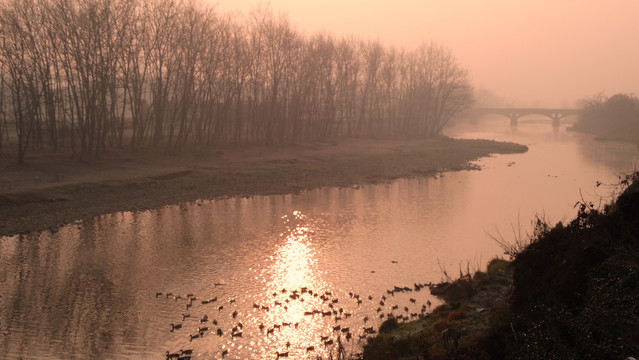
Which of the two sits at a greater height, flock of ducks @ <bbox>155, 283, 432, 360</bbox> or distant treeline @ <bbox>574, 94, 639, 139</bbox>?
distant treeline @ <bbox>574, 94, 639, 139</bbox>

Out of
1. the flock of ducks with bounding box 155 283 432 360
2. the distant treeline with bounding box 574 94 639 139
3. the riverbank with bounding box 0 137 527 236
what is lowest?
the flock of ducks with bounding box 155 283 432 360

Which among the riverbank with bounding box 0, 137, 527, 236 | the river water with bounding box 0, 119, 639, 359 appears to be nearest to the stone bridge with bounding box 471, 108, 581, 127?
the riverbank with bounding box 0, 137, 527, 236

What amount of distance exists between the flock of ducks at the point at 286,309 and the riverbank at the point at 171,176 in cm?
1236

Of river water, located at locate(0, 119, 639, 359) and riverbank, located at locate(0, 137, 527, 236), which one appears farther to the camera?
riverbank, located at locate(0, 137, 527, 236)

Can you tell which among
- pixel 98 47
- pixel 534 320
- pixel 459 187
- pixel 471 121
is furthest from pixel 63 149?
pixel 471 121

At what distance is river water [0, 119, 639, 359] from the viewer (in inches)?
480

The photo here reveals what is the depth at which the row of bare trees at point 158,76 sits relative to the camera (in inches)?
1389

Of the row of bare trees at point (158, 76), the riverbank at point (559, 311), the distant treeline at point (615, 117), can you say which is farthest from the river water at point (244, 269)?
the distant treeline at point (615, 117)

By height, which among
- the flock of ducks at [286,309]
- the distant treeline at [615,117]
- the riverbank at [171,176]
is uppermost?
the distant treeline at [615,117]

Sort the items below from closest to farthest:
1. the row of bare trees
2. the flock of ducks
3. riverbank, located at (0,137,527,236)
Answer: the flock of ducks
riverbank, located at (0,137,527,236)
the row of bare trees

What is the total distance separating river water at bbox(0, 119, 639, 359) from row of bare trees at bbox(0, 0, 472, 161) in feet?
54.5

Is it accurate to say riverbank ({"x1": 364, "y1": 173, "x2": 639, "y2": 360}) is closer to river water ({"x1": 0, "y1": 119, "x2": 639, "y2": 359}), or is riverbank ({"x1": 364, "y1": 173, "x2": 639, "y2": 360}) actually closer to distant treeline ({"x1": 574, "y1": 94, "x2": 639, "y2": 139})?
river water ({"x1": 0, "y1": 119, "x2": 639, "y2": 359})

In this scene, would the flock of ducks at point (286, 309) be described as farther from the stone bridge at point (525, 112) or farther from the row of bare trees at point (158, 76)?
the stone bridge at point (525, 112)

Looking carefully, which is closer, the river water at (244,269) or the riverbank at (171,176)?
the river water at (244,269)
